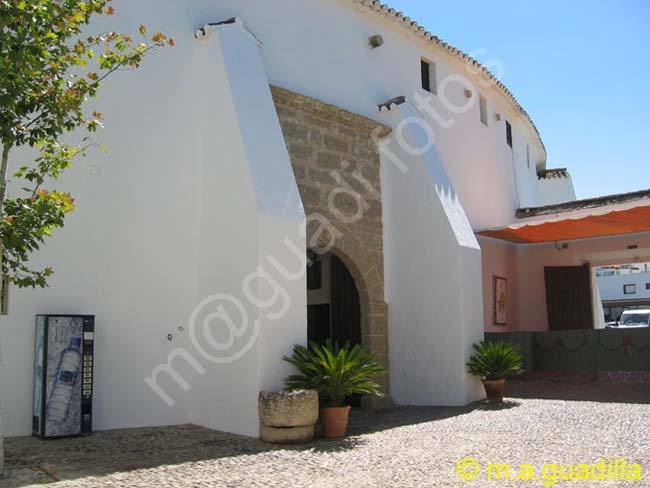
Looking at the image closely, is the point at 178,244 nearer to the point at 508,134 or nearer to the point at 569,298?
the point at 569,298

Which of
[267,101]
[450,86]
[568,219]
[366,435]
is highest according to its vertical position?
[450,86]

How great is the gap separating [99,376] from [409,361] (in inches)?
193

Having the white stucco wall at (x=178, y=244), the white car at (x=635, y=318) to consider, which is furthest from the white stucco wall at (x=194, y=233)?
the white car at (x=635, y=318)

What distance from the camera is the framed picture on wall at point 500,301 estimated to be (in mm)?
14516

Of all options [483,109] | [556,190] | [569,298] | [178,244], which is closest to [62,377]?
[178,244]

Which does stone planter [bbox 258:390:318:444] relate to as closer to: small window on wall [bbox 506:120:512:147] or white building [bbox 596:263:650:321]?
small window on wall [bbox 506:120:512:147]

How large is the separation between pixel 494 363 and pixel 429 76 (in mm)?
5989

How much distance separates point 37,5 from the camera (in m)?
4.89

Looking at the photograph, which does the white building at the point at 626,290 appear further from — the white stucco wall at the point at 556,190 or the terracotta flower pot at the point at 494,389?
the terracotta flower pot at the point at 494,389

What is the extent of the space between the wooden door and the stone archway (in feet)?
20.5

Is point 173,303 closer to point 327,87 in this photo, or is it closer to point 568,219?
point 327,87

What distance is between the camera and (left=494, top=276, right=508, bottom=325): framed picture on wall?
14.5 m

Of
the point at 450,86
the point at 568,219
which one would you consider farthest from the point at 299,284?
the point at 450,86

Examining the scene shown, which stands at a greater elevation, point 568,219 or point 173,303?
point 568,219
